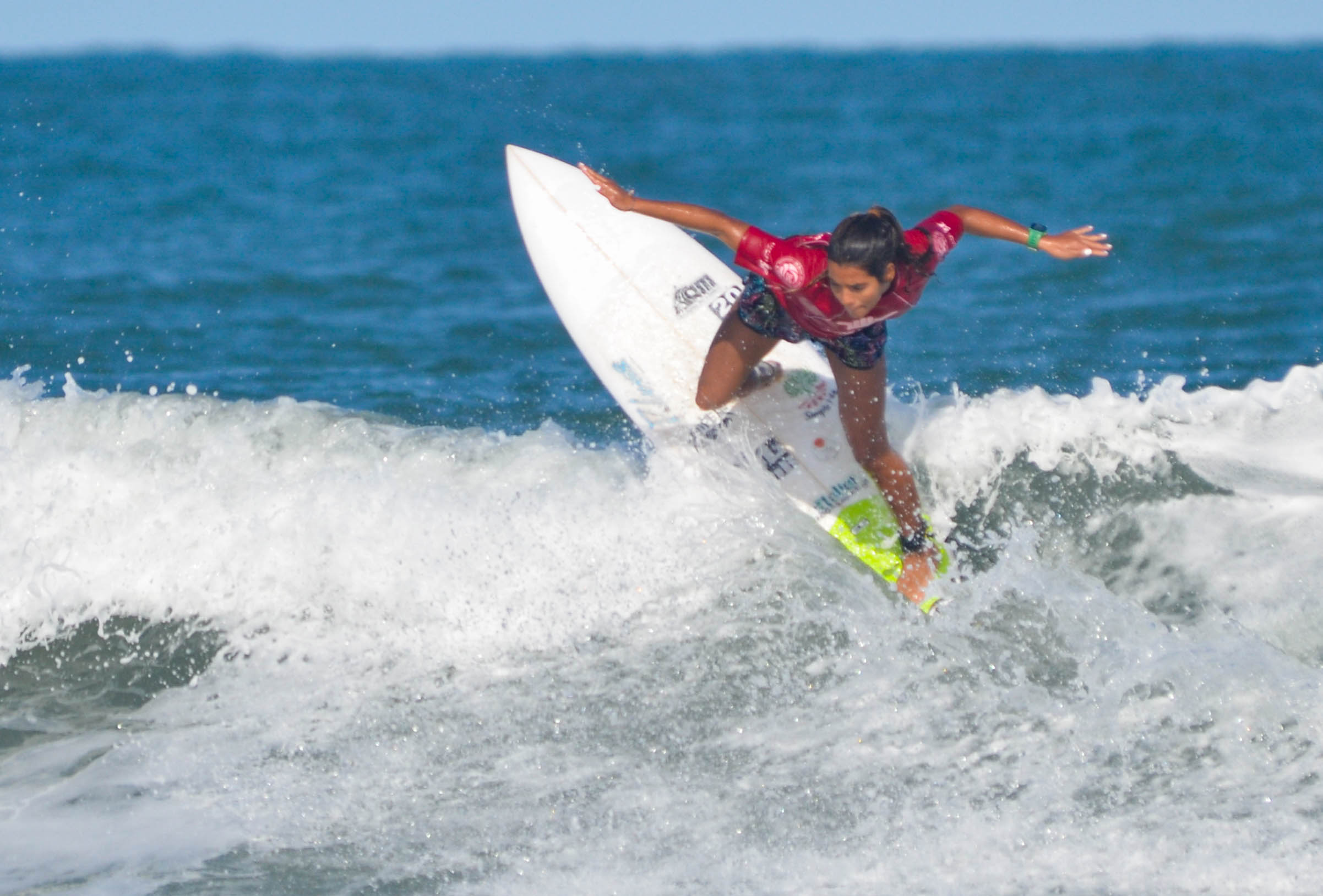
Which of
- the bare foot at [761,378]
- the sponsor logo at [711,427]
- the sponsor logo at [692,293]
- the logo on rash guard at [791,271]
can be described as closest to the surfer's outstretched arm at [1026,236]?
the logo on rash guard at [791,271]

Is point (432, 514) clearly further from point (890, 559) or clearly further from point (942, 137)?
point (942, 137)

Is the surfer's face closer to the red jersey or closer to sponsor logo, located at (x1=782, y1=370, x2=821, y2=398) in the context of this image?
the red jersey

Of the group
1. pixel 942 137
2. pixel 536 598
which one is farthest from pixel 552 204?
pixel 942 137

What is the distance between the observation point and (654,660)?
15.4ft

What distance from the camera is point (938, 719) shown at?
4.23m

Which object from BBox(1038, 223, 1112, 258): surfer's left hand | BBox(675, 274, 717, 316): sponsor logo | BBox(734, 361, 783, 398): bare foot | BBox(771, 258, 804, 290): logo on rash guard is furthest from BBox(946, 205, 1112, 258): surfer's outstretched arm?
BBox(675, 274, 717, 316): sponsor logo

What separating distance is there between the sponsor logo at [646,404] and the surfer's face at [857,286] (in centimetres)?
158

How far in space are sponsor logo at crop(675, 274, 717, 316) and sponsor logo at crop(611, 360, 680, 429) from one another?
1.18 feet

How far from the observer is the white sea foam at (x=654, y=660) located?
376 cm

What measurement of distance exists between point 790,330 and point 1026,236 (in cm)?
97

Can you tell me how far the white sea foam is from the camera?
12.3 feet

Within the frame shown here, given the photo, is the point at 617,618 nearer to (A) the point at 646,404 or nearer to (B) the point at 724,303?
(A) the point at 646,404

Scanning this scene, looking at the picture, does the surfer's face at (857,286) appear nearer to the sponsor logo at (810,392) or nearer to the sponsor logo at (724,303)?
the sponsor logo at (810,392)

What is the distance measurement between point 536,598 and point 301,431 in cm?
179
